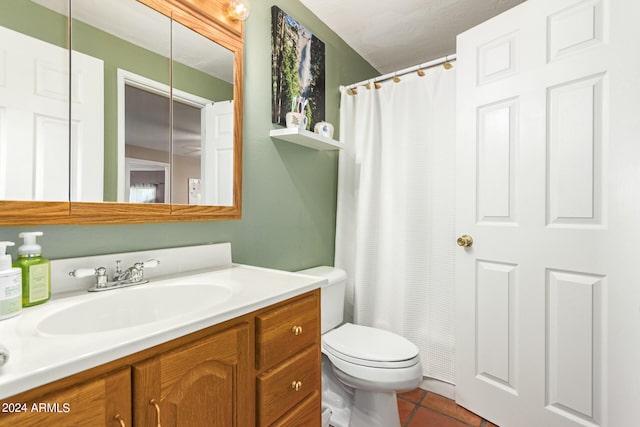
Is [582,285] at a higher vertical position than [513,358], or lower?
higher

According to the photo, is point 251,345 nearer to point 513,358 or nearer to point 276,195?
point 276,195

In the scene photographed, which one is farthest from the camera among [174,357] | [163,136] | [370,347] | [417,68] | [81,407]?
[417,68]

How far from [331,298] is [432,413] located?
32.1 inches

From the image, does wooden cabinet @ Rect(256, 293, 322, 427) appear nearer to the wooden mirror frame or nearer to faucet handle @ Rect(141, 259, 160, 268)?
faucet handle @ Rect(141, 259, 160, 268)

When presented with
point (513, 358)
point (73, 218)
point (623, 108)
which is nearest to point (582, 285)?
point (513, 358)

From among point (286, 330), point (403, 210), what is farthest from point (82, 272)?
point (403, 210)

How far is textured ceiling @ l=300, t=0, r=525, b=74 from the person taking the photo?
1835 mm

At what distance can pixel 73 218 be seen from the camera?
35.4 inches

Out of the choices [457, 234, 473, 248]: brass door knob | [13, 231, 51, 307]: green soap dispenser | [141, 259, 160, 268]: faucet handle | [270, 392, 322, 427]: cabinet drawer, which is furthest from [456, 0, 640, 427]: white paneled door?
A: [13, 231, 51, 307]: green soap dispenser

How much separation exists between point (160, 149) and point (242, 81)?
0.53m

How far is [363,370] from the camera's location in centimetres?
135

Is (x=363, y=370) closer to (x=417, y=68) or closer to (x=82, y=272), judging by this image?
(x=82, y=272)

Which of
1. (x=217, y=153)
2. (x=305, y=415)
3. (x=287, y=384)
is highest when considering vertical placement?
(x=217, y=153)

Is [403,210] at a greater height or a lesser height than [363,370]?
greater
